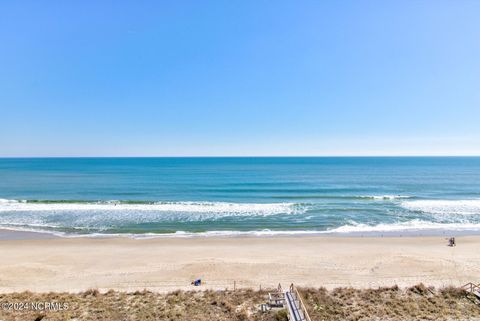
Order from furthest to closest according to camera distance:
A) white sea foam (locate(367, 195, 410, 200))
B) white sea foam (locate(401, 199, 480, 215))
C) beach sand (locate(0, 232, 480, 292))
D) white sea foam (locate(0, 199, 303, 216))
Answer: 1. white sea foam (locate(367, 195, 410, 200))
2. white sea foam (locate(0, 199, 303, 216))
3. white sea foam (locate(401, 199, 480, 215))
4. beach sand (locate(0, 232, 480, 292))

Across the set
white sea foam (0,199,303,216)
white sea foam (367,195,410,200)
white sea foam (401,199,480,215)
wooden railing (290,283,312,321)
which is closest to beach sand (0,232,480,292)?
wooden railing (290,283,312,321)

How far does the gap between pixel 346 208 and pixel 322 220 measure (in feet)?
23.7

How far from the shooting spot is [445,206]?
38094 mm

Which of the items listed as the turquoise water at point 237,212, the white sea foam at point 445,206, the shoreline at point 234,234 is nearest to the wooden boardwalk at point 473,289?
the shoreline at point 234,234

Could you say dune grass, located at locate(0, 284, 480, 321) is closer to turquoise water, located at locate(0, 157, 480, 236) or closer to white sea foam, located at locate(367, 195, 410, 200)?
turquoise water, located at locate(0, 157, 480, 236)

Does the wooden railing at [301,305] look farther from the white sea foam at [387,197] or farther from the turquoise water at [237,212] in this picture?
the white sea foam at [387,197]

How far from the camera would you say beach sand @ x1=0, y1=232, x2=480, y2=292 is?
15234 mm

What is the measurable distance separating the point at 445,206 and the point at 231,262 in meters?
34.7

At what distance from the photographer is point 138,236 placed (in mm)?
25531

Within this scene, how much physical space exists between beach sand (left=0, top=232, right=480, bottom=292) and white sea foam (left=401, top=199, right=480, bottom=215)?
443 inches

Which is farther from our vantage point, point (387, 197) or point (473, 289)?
point (387, 197)

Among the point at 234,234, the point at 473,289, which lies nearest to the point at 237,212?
the point at 234,234

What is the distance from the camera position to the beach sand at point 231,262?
15.2m

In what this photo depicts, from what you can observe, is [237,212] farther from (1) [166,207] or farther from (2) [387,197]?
(2) [387,197]
